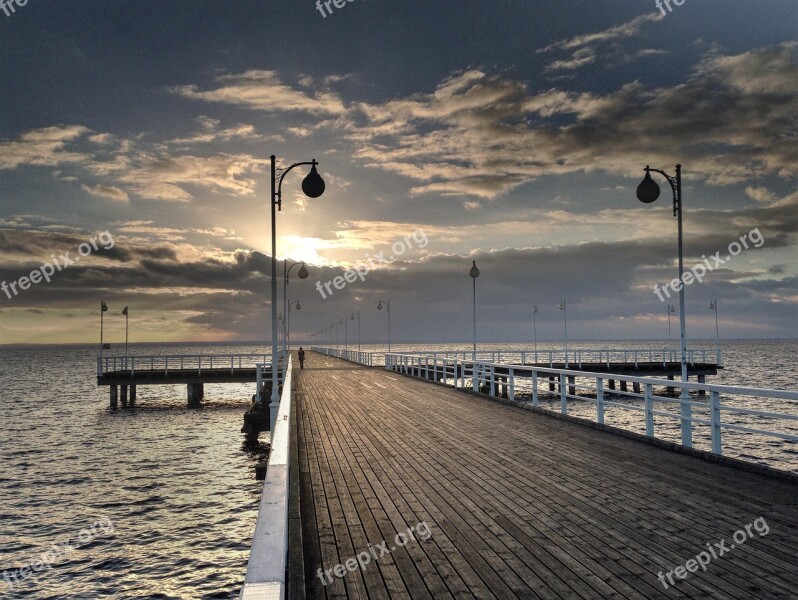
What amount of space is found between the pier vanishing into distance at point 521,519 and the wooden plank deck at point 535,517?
0.02 m

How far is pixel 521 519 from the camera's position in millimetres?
6535

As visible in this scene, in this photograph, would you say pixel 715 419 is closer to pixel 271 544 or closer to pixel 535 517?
pixel 535 517

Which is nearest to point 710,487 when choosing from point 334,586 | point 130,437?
point 334,586

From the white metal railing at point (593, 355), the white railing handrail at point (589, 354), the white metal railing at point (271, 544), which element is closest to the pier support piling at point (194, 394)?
the white railing handrail at point (589, 354)

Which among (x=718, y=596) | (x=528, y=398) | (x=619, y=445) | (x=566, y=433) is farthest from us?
(x=528, y=398)

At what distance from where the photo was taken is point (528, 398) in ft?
174

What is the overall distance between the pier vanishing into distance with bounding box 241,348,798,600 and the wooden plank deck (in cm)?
2

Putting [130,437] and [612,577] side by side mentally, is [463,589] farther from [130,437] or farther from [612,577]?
[130,437]

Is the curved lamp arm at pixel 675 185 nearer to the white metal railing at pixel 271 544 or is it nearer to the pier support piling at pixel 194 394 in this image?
the white metal railing at pixel 271 544

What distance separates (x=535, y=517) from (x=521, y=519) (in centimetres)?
17

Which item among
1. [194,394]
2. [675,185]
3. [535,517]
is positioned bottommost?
[194,394]

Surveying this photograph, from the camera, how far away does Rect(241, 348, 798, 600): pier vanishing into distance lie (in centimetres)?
479

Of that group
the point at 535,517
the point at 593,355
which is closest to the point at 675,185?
the point at 535,517

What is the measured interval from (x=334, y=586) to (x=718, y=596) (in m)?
2.87
